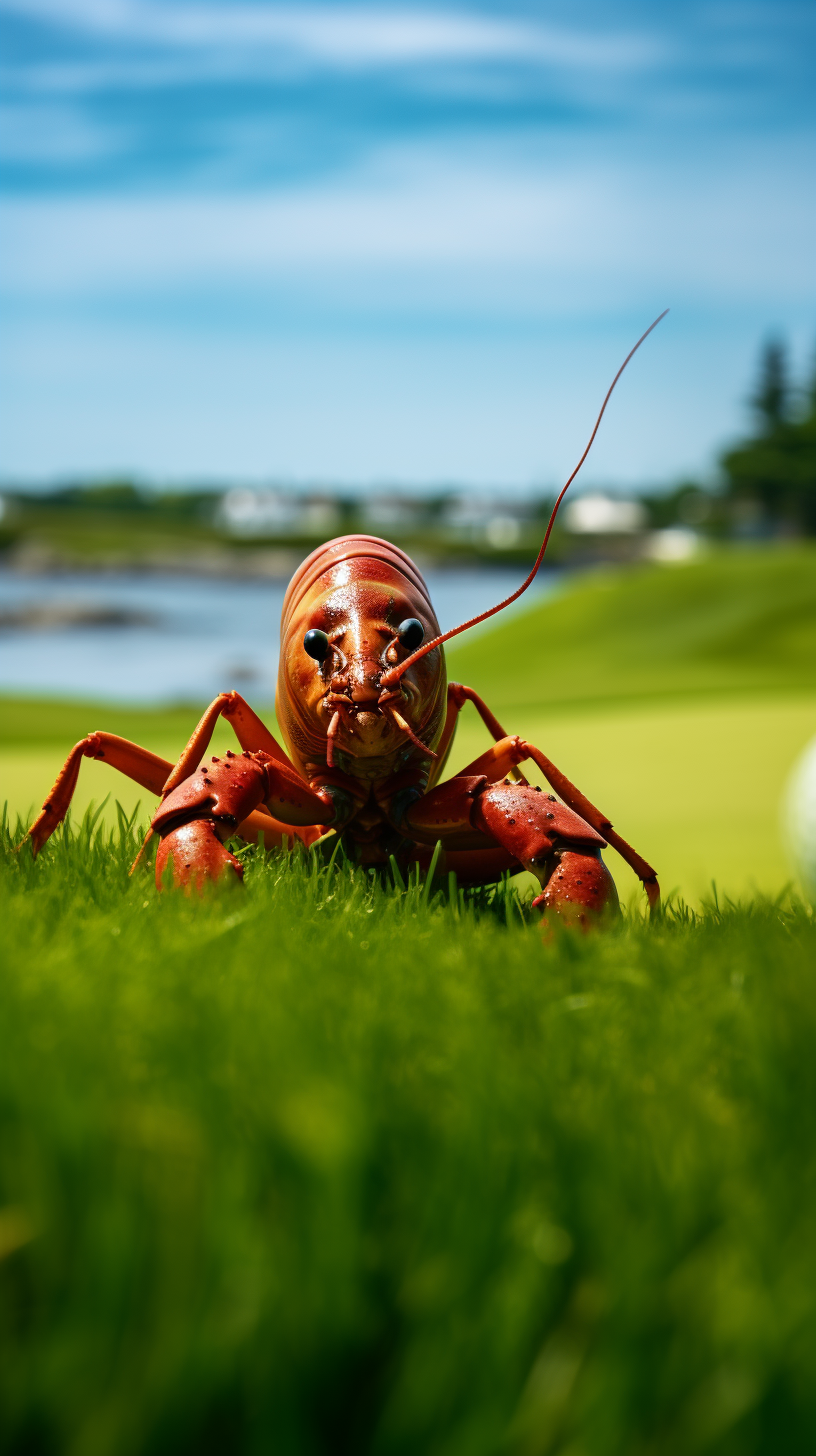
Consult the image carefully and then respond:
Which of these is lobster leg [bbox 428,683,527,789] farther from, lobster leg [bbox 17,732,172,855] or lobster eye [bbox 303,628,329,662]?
lobster leg [bbox 17,732,172,855]

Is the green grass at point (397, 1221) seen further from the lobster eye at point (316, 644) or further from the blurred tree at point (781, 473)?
the blurred tree at point (781, 473)

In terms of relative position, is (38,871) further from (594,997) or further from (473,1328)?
(473,1328)

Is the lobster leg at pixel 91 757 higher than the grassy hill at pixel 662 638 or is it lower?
lower

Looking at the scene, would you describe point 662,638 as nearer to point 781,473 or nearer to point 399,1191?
point 399,1191

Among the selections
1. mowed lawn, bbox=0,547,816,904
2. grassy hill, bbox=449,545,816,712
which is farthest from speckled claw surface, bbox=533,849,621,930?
grassy hill, bbox=449,545,816,712

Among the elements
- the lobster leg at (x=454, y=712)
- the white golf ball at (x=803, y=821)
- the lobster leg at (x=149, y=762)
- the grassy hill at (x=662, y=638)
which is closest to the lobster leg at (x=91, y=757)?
the lobster leg at (x=149, y=762)
